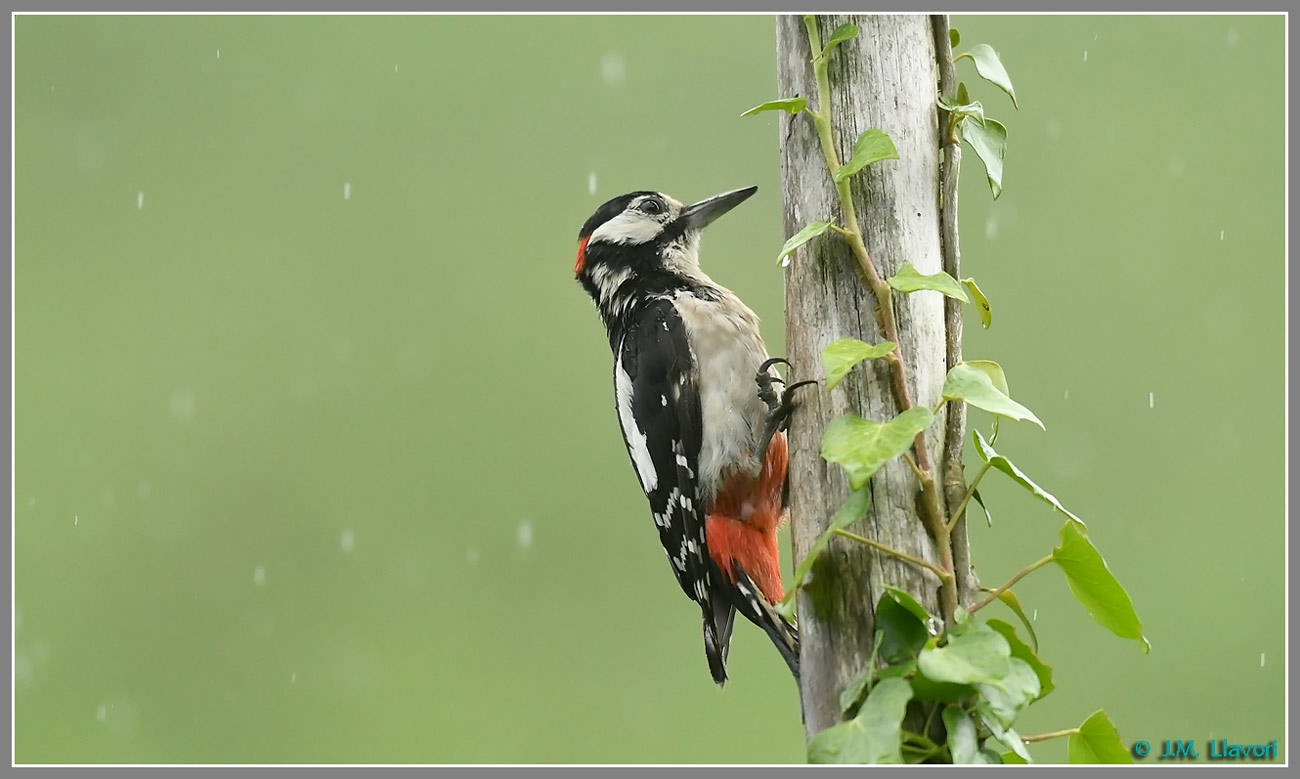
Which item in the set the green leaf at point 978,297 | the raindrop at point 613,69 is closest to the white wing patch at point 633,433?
the green leaf at point 978,297

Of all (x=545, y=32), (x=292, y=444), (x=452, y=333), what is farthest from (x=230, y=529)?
(x=545, y=32)

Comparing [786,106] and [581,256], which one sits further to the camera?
[581,256]

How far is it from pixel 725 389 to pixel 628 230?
509mm

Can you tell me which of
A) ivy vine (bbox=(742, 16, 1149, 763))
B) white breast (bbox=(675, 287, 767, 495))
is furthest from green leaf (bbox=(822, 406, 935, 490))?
white breast (bbox=(675, 287, 767, 495))

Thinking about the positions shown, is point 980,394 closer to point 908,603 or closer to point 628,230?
point 908,603

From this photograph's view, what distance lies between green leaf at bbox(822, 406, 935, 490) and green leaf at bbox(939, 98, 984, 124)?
0.46 meters

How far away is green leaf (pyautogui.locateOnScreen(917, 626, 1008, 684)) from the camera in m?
1.24

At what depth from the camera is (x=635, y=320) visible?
7.41ft

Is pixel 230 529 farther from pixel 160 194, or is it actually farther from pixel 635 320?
pixel 635 320

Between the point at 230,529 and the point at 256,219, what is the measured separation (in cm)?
161

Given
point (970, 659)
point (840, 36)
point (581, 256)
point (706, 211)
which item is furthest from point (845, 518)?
point (581, 256)

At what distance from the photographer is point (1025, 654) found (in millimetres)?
1330

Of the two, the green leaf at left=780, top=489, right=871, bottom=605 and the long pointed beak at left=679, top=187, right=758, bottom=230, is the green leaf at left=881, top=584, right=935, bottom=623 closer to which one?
the green leaf at left=780, top=489, right=871, bottom=605

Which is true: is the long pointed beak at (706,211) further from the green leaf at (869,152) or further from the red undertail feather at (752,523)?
the green leaf at (869,152)
